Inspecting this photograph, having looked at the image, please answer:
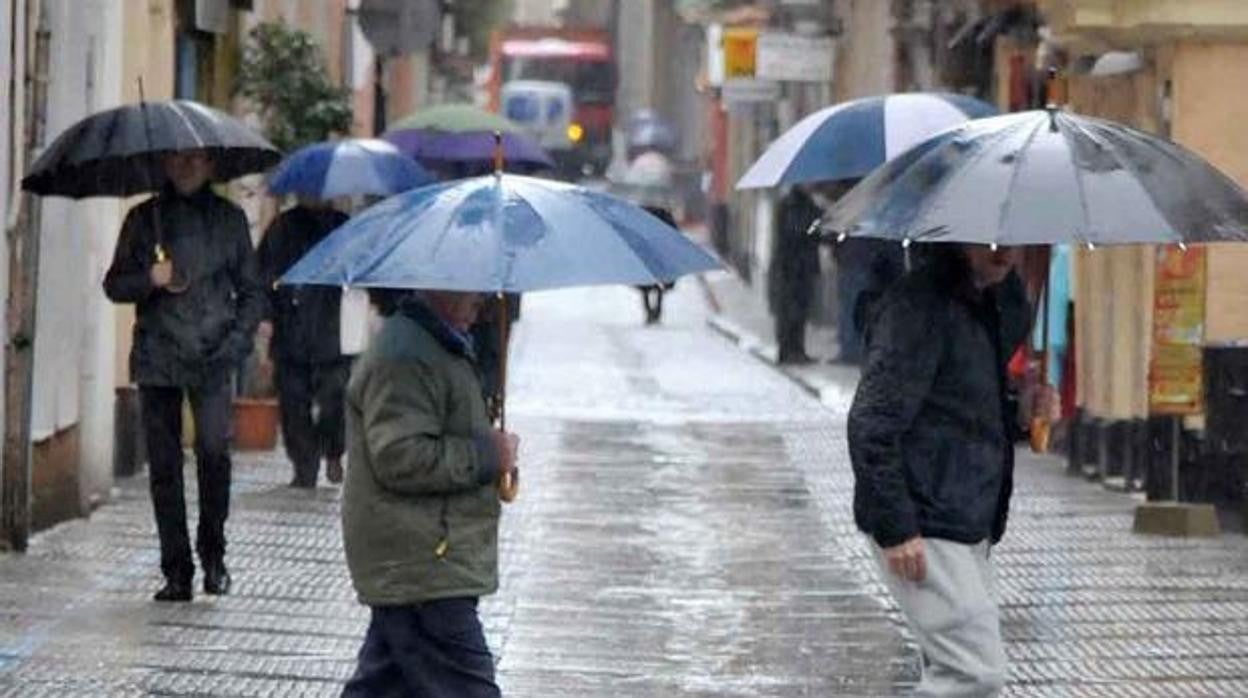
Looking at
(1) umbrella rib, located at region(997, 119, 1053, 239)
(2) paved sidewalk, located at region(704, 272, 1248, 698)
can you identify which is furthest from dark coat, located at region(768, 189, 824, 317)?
(1) umbrella rib, located at region(997, 119, 1053, 239)

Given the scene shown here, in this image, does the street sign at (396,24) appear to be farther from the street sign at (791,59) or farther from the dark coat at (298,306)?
the street sign at (791,59)

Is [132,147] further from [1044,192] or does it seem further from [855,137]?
[1044,192]

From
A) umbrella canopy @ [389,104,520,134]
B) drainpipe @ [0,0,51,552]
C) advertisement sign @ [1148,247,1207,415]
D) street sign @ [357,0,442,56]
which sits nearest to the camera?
drainpipe @ [0,0,51,552]

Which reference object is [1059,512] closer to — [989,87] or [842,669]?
[842,669]

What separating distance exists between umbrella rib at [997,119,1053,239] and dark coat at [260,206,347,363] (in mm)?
9443

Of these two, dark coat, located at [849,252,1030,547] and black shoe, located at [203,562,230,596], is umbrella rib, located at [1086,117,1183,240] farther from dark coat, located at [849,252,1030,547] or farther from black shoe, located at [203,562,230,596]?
black shoe, located at [203,562,230,596]

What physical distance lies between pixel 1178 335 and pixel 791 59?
24145 millimetres

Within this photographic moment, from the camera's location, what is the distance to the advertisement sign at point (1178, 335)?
16891 millimetres

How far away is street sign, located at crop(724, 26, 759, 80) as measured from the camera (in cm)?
4509

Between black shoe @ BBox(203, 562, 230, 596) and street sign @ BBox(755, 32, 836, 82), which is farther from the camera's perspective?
street sign @ BBox(755, 32, 836, 82)

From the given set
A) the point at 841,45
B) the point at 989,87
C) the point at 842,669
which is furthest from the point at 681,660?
the point at 841,45

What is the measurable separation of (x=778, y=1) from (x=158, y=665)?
35047 mm

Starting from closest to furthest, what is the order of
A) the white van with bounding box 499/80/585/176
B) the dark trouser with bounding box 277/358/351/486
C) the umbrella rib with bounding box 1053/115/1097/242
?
the umbrella rib with bounding box 1053/115/1097/242 < the dark trouser with bounding box 277/358/351/486 < the white van with bounding box 499/80/585/176

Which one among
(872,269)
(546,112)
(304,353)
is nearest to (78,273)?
(304,353)
